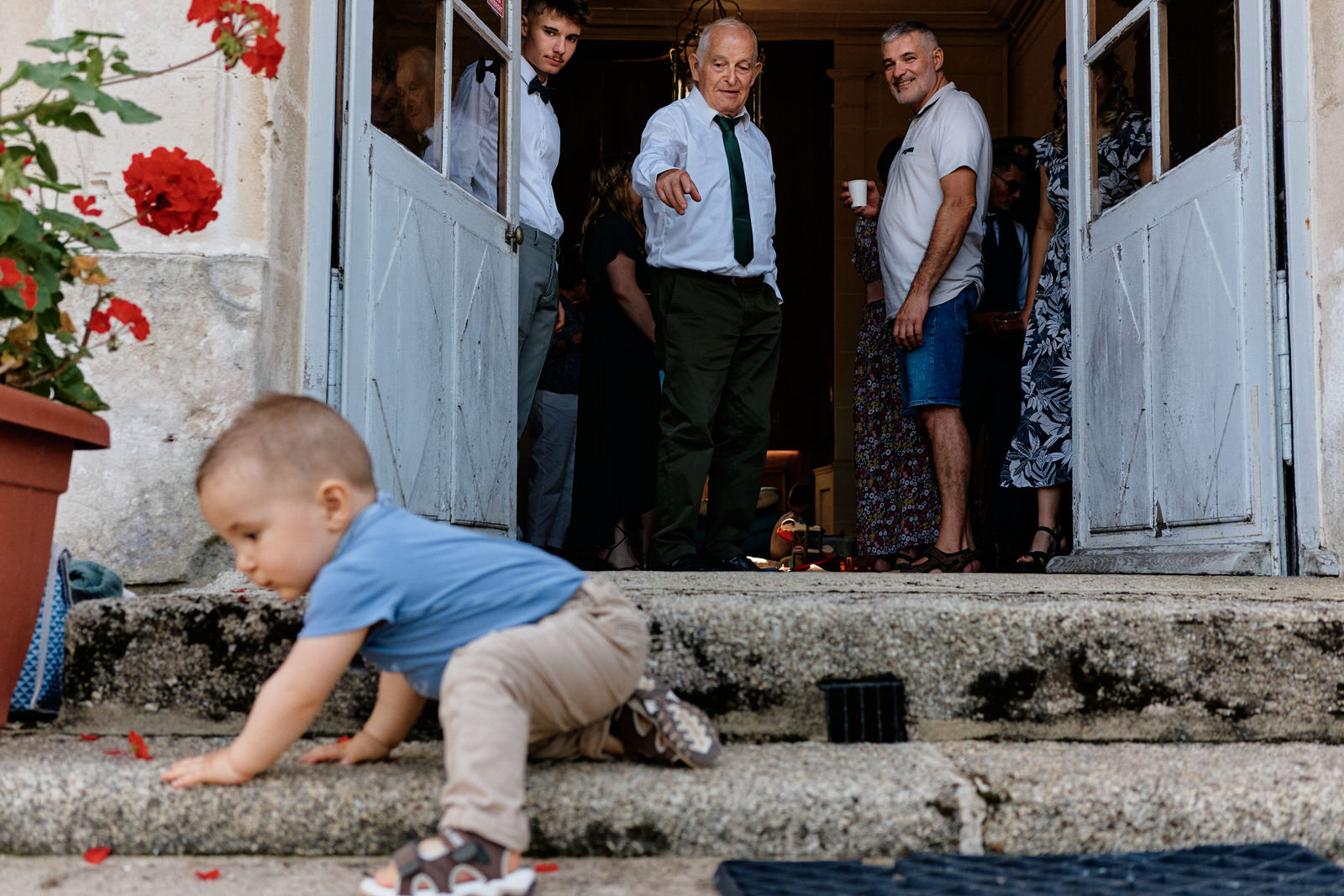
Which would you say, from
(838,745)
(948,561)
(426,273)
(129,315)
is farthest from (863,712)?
Result: (948,561)

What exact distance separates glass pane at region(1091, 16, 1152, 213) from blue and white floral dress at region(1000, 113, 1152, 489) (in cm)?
28

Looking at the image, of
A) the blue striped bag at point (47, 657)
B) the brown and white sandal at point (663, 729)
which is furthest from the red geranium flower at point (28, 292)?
the brown and white sandal at point (663, 729)

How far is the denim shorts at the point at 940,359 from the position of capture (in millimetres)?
3873

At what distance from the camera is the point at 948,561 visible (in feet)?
12.6

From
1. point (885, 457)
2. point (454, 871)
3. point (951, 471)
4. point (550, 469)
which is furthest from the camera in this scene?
point (550, 469)

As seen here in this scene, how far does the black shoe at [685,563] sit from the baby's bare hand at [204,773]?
207 centimetres

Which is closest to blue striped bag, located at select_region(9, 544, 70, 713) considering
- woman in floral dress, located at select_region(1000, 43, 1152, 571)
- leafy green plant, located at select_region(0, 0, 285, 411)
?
leafy green plant, located at select_region(0, 0, 285, 411)

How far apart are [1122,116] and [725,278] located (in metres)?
1.31

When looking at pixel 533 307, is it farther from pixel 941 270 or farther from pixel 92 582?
pixel 92 582

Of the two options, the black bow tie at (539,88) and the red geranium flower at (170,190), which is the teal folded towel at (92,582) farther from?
the black bow tie at (539,88)

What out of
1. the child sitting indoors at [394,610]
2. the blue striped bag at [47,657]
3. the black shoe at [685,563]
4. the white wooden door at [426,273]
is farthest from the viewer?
the black shoe at [685,563]

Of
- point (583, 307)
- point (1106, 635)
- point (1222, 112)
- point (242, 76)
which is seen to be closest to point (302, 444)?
point (1106, 635)

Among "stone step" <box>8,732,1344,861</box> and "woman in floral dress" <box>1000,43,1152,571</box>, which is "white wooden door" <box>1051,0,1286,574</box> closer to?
"woman in floral dress" <box>1000,43,1152,571</box>

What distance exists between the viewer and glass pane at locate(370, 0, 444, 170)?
3.14m
